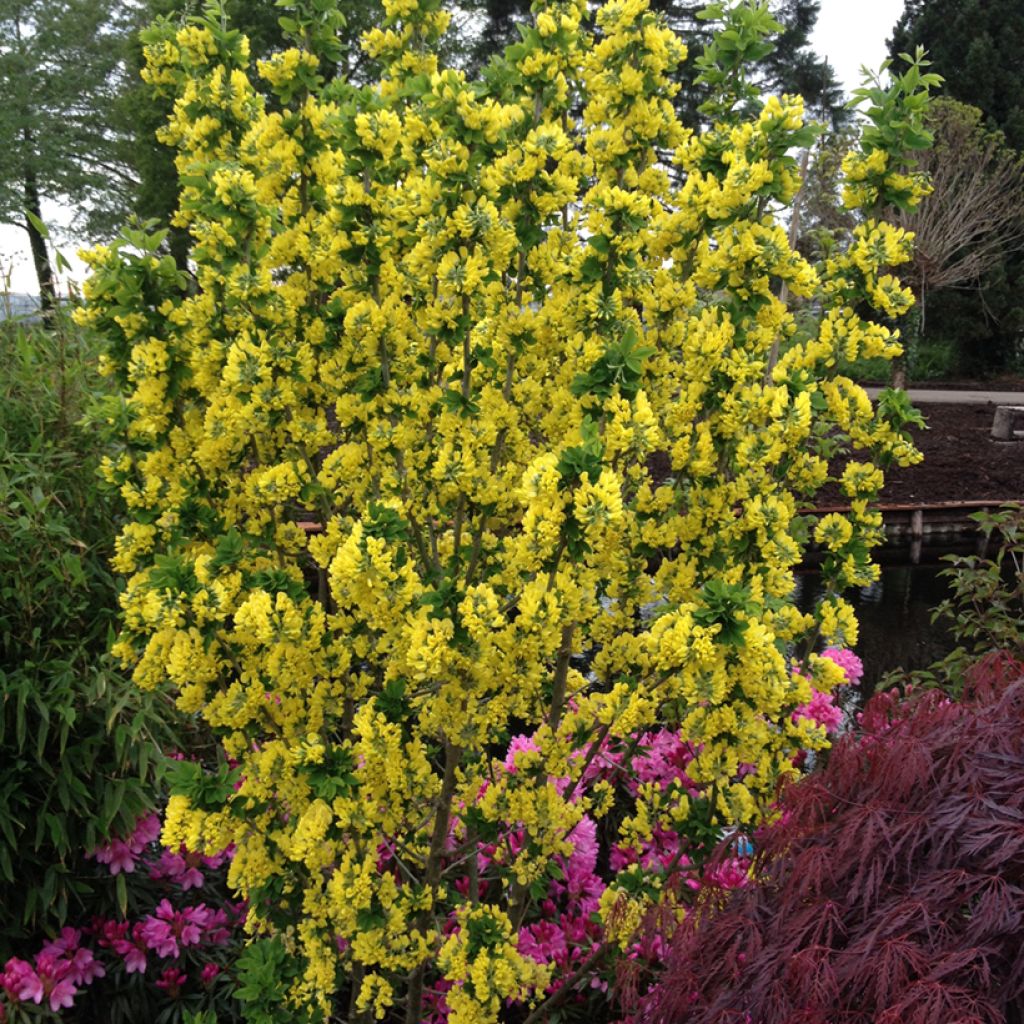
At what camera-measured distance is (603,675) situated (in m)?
2.75

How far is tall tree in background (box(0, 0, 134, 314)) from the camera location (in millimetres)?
18469

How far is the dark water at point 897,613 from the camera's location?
6934 mm

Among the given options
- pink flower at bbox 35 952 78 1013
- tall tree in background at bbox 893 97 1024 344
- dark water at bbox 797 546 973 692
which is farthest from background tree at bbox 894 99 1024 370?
pink flower at bbox 35 952 78 1013

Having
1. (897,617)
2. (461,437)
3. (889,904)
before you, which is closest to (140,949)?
(461,437)

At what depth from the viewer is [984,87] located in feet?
66.4

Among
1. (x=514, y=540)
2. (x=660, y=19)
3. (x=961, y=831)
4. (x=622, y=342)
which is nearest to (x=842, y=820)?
(x=961, y=831)

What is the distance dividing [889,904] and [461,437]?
140 cm

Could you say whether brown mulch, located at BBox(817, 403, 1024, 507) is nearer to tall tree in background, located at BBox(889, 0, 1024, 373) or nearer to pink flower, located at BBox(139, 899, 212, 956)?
tall tree in background, located at BBox(889, 0, 1024, 373)

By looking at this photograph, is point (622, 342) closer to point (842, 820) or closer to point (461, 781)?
point (842, 820)

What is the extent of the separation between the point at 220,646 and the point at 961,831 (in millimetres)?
1651

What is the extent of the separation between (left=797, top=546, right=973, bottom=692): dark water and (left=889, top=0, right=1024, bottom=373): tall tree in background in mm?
13224

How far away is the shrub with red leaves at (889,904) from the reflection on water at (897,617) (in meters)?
4.87

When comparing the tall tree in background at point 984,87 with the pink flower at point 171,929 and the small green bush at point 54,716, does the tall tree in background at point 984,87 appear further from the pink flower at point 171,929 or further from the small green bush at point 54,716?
the pink flower at point 171,929

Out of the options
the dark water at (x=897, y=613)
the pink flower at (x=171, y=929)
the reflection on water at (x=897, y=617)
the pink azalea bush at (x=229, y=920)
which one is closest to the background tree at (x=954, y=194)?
the dark water at (x=897, y=613)
